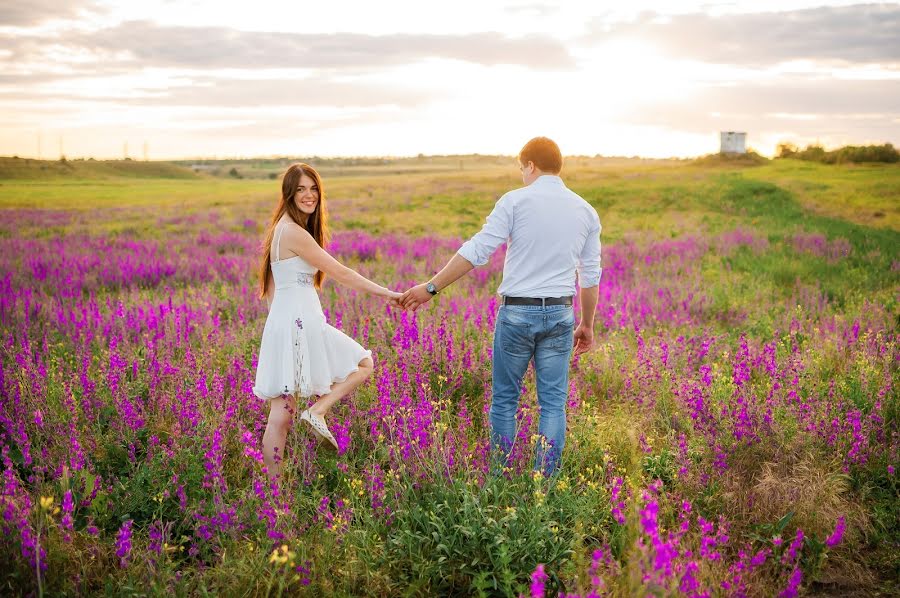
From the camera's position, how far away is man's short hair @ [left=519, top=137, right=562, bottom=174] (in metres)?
3.94

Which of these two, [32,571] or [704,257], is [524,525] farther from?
[704,257]

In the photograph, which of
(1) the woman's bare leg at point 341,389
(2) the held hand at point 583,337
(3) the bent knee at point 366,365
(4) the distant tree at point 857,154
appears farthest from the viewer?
(4) the distant tree at point 857,154

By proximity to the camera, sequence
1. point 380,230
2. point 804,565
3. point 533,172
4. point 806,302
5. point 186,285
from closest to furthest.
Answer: point 804,565 < point 533,172 < point 806,302 < point 186,285 < point 380,230

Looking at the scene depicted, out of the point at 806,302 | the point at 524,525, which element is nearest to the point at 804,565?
the point at 524,525

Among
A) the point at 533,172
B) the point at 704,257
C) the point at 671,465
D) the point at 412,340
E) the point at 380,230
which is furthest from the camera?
the point at 380,230

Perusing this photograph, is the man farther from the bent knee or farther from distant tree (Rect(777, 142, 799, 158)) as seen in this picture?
distant tree (Rect(777, 142, 799, 158))

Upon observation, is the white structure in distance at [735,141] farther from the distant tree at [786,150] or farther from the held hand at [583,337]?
the held hand at [583,337]

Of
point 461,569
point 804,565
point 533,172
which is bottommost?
point 804,565

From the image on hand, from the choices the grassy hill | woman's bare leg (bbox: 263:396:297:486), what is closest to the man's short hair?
woman's bare leg (bbox: 263:396:297:486)

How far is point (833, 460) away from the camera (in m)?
4.23

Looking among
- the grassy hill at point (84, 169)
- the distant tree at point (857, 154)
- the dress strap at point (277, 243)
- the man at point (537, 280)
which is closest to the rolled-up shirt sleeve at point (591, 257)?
the man at point (537, 280)

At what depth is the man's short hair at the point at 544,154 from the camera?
3.94 meters

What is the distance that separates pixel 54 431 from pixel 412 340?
283 centimetres

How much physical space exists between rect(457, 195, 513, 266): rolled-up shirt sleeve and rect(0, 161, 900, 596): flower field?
104cm
